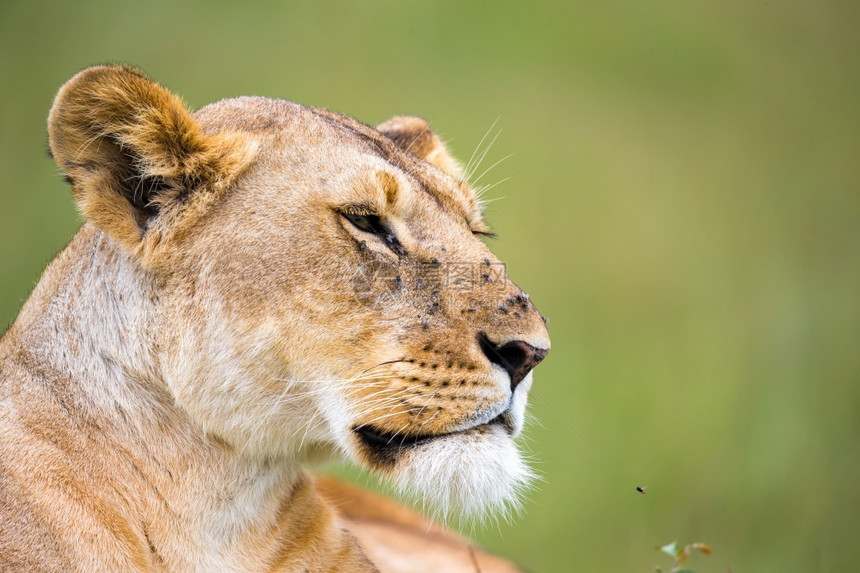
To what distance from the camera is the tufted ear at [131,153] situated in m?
3.16

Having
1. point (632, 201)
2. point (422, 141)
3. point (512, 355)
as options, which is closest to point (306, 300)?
point (512, 355)

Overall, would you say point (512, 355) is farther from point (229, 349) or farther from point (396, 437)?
point (229, 349)

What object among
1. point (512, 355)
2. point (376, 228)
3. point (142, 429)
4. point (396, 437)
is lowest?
point (142, 429)

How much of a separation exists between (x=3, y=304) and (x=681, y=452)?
18.8ft

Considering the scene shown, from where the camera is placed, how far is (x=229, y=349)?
3.14 m

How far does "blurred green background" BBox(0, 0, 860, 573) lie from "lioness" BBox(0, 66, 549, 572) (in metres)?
3.68

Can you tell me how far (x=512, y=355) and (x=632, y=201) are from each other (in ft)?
24.9

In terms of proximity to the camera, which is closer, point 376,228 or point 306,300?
point 306,300

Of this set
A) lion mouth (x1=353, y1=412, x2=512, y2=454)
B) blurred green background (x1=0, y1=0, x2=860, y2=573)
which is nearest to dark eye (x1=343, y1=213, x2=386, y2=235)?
lion mouth (x1=353, y1=412, x2=512, y2=454)

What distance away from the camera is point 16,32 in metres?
10.6

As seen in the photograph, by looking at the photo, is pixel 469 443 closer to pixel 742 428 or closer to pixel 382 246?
pixel 382 246

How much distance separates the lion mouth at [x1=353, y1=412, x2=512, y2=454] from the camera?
3.08 metres

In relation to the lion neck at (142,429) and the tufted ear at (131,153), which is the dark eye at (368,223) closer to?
the tufted ear at (131,153)

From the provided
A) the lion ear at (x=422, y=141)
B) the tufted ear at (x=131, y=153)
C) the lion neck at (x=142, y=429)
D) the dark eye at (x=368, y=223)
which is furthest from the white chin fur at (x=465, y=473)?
the lion ear at (x=422, y=141)
